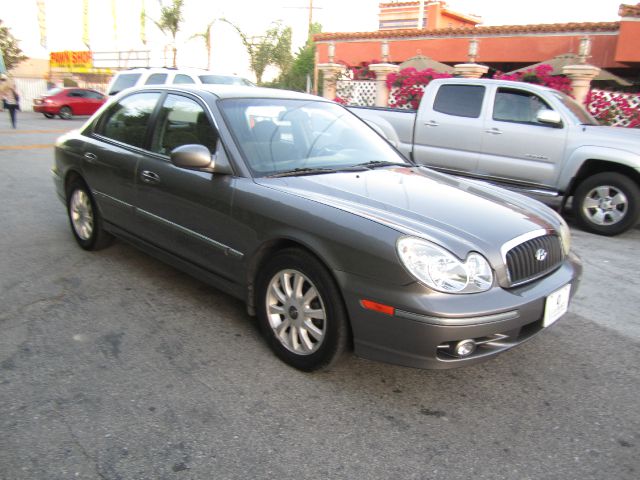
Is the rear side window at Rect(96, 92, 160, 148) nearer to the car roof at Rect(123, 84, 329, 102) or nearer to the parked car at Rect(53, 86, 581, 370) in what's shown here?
the parked car at Rect(53, 86, 581, 370)

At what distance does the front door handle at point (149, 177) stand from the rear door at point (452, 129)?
5078 mm

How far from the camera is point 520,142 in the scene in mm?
7234

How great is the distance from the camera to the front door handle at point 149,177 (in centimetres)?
390

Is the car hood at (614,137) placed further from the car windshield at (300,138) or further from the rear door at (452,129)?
the car windshield at (300,138)

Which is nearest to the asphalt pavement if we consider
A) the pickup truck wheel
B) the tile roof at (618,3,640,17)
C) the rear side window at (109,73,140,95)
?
the pickup truck wheel

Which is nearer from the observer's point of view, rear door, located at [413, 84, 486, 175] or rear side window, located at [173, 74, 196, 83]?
rear door, located at [413, 84, 486, 175]

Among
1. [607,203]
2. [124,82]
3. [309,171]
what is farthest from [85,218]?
[124,82]

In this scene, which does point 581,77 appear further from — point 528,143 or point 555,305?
point 555,305

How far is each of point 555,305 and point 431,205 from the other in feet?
2.87

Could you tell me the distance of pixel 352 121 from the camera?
4.36 metres

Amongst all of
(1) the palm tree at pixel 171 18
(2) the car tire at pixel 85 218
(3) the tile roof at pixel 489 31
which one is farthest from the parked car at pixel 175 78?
(1) the palm tree at pixel 171 18

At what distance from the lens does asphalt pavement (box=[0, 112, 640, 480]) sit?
2344mm

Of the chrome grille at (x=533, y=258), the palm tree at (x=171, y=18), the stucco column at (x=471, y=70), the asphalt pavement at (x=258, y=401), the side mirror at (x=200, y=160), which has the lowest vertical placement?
the asphalt pavement at (x=258, y=401)

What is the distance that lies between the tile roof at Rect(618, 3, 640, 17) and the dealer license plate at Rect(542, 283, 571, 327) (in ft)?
49.1
